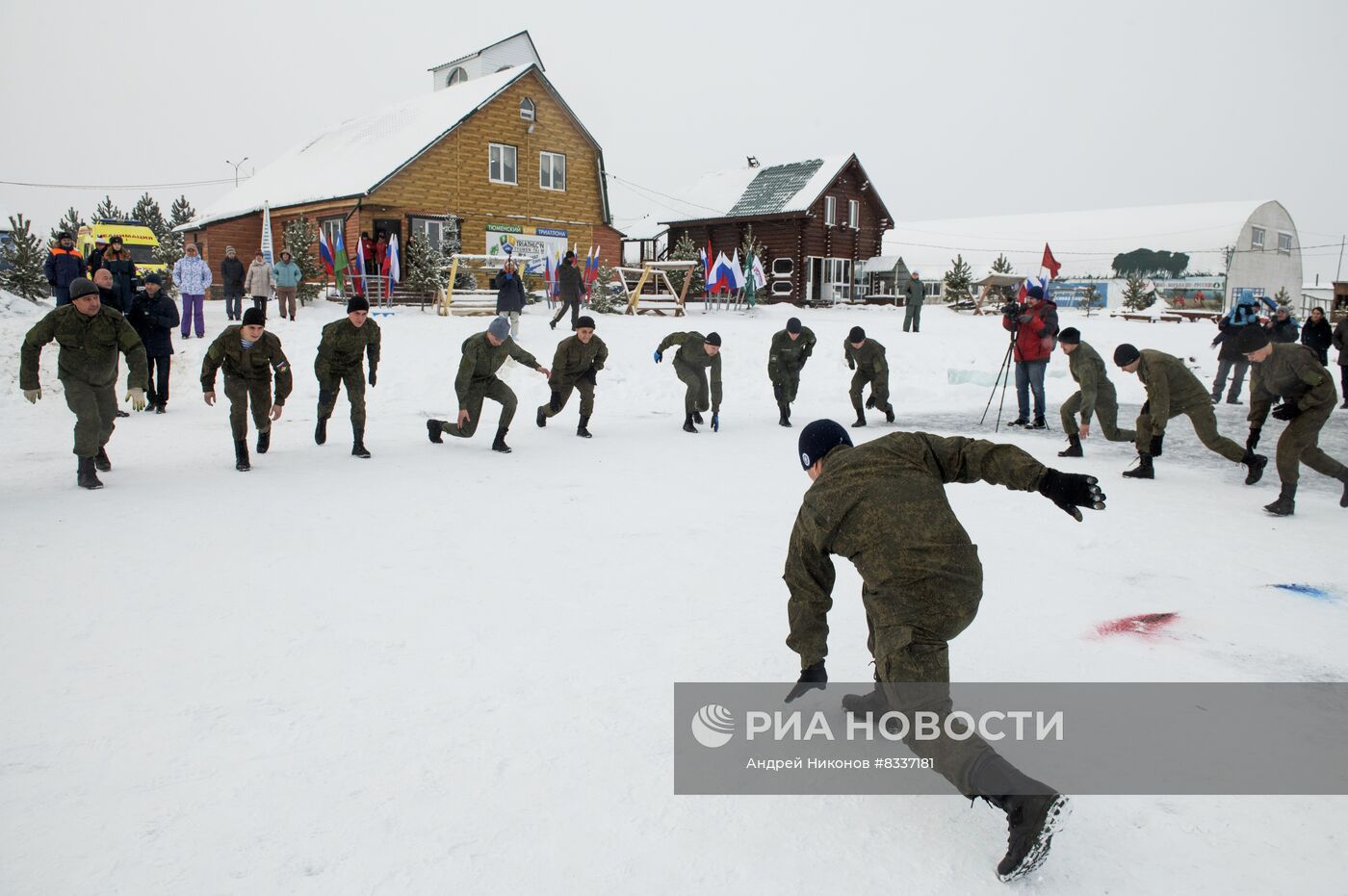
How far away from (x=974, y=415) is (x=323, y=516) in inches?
392

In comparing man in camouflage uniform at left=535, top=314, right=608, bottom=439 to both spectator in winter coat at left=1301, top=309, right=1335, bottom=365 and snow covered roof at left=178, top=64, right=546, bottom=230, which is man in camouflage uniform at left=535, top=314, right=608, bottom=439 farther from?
snow covered roof at left=178, top=64, right=546, bottom=230

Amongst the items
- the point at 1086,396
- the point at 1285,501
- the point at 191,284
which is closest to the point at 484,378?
the point at 1086,396

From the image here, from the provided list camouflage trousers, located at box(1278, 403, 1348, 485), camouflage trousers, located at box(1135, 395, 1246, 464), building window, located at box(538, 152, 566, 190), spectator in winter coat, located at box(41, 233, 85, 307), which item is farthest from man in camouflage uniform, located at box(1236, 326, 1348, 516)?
building window, located at box(538, 152, 566, 190)

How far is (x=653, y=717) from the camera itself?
3.63 meters

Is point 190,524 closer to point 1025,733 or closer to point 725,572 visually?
point 725,572

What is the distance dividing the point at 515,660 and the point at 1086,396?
25.8 ft

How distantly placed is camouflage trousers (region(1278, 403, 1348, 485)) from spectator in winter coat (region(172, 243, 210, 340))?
17025 mm

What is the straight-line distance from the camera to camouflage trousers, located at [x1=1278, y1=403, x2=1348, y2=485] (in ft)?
23.0

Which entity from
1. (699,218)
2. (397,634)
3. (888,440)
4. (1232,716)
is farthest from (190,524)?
(699,218)

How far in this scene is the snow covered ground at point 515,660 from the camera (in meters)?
2.70

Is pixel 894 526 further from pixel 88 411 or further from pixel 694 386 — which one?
pixel 694 386

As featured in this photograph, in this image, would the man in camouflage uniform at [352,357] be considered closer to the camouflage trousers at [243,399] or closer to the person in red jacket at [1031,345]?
the camouflage trousers at [243,399]

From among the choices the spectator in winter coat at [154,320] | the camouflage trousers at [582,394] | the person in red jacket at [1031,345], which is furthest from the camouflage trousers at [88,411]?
Result: the person in red jacket at [1031,345]

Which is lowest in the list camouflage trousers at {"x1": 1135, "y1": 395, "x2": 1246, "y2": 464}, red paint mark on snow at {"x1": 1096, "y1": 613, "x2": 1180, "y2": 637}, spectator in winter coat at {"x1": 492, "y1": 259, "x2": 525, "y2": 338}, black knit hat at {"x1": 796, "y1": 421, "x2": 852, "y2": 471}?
red paint mark on snow at {"x1": 1096, "y1": 613, "x2": 1180, "y2": 637}
